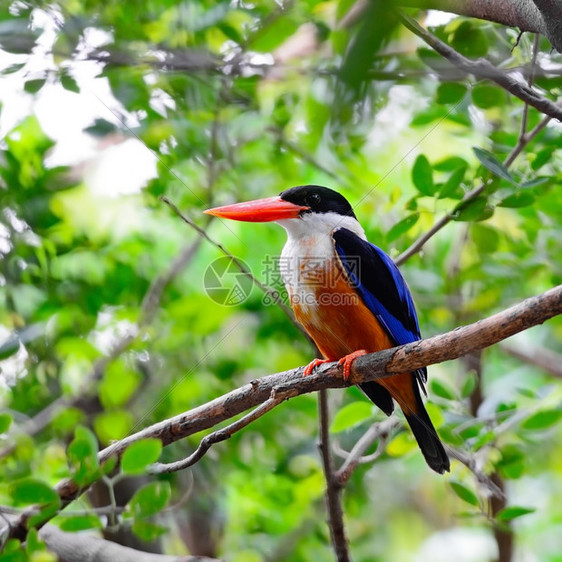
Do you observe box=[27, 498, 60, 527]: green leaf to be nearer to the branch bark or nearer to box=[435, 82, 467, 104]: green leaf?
the branch bark

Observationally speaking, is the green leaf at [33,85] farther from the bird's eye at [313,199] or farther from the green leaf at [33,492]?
the green leaf at [33,492]

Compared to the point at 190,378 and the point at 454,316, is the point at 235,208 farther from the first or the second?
the point at 454,316

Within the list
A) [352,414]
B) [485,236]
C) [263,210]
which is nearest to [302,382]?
[352,414]

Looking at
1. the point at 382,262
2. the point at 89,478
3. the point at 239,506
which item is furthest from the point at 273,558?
the point at 89,478

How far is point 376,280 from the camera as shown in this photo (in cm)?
259

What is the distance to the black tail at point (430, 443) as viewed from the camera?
8.52ft

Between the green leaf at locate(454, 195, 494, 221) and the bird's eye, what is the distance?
66 cm

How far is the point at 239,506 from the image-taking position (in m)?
3.84

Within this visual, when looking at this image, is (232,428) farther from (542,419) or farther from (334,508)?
(542,419)

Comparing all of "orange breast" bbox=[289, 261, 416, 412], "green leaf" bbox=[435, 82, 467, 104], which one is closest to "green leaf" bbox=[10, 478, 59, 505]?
"orange breast" bbox=[289, 261, 416, 412]

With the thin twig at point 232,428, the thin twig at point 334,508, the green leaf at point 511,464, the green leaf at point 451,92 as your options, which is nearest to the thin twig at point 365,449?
the thin twig at point 334,508

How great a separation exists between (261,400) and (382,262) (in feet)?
2.67

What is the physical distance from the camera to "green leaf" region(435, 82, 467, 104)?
8.04ft

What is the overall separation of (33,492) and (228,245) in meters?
2.24
